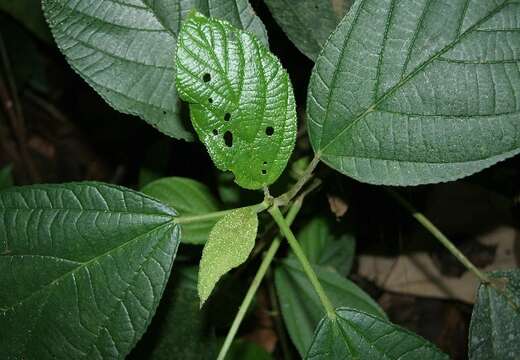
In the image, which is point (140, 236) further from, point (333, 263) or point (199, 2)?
point (333, 263)

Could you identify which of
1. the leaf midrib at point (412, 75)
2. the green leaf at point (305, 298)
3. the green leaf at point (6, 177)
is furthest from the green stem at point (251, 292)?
the green leaf at point (6, 177)

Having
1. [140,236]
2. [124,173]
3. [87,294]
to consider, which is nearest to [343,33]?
[140,236]

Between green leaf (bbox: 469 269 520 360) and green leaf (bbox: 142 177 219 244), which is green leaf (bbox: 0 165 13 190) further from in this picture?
green leaf (bbox: 469 269 520 360)

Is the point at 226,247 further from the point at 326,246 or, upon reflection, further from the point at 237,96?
the point at 326,246

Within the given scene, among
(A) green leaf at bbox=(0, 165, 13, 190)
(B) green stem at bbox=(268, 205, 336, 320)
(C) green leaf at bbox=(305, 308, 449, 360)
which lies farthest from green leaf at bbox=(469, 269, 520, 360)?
(A) green leaf at bbox=(0, 165, 13, 190)

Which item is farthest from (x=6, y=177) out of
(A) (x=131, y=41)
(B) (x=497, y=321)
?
(B) (x=497, y=321)

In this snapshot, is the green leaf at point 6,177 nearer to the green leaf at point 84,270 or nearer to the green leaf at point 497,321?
the green leaf at point 84,270

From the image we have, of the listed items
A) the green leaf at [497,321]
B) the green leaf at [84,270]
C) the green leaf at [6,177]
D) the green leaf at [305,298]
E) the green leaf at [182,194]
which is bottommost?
the green leaf at [305,298]
